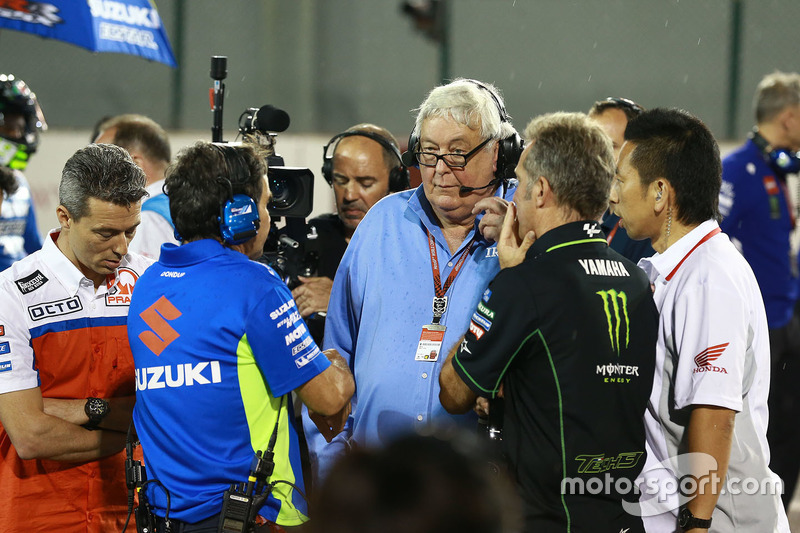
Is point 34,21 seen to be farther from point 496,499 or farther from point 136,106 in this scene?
point 136,106

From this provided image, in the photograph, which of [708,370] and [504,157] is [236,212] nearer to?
[504,157]

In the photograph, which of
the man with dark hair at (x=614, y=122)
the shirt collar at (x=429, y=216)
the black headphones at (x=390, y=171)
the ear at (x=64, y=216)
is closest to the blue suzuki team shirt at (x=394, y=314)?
the shirt collar at (x=429, y=216)

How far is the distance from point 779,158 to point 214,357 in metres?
4.66

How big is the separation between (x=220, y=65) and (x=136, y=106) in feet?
21.6

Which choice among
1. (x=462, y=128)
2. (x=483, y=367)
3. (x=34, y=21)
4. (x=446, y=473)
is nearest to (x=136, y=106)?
(x=34, y=21)

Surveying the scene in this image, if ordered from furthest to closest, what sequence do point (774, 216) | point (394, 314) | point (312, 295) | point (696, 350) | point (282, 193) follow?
point (774, 216), point (312, 295), point (282, 193), point (394, 314), point (696, 350)

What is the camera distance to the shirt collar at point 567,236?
237 centimetres

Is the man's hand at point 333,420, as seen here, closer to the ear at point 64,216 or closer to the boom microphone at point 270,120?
the ear at point 64,216

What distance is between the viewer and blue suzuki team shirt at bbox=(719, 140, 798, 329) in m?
5.67

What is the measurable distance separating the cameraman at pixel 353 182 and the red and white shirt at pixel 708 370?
189cm

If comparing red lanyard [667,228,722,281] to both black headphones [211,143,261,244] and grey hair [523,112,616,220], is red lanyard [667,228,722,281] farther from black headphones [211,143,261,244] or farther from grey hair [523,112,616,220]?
black headphones [211,143,261,244]

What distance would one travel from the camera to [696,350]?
2.51 metres

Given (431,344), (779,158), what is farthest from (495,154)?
(779,158)

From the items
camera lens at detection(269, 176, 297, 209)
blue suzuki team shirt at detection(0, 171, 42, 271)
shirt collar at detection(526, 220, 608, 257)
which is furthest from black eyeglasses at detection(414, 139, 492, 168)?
blue suzuki team shirt at detection(0, 171, 42, 271)
